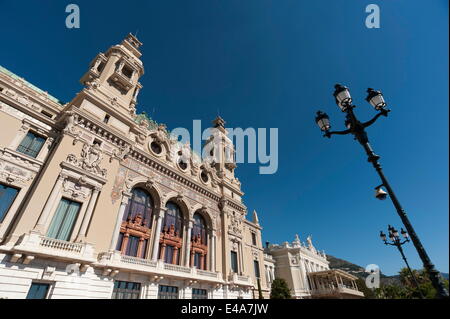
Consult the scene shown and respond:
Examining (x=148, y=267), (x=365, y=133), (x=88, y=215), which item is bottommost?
(x=148, y=267)

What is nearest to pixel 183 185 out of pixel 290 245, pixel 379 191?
pixel 379 191

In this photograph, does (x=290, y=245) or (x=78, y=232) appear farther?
(x=290, y=245)

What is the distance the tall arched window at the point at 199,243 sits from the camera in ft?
74.6

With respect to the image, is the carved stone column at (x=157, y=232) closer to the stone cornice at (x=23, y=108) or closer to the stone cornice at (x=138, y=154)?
the stone cornice at (x=138, y=154)

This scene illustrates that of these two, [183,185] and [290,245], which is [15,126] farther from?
[290,245]

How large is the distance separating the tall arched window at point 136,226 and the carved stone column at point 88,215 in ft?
11.4

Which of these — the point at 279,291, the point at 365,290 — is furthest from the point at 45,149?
the point at 365,290

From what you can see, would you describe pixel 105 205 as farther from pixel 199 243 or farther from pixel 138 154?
pixel 199 243

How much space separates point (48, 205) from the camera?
13023mm

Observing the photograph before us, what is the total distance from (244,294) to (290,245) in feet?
80.1

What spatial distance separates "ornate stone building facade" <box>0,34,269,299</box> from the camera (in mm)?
12102

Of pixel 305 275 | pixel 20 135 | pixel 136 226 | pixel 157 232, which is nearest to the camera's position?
pixel 20 135

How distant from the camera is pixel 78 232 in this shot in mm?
13859

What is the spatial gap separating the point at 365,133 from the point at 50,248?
1629 centimetres
